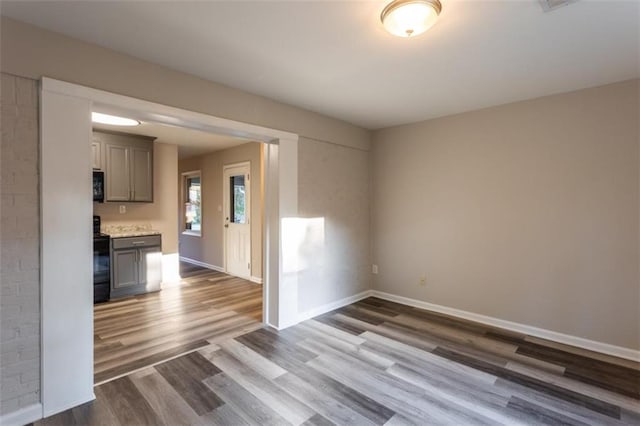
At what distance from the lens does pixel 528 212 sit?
10.8 feet

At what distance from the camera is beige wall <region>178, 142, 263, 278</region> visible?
539 centimetres

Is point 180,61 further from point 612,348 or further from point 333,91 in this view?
point 612,348

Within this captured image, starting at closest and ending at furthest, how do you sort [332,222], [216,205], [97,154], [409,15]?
[409,15]
[332,222]
[97,154]
[216,205]

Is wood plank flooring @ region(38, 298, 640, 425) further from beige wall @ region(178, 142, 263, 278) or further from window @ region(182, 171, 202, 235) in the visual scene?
window @ region(182, 171, 202, 235)

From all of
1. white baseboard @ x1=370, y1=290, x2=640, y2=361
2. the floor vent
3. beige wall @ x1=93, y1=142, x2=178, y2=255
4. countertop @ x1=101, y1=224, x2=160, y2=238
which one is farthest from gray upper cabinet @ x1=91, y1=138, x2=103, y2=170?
the floor vent

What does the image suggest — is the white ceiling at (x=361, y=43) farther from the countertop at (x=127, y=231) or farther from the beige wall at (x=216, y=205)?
the countertop at (x=127, y=231)

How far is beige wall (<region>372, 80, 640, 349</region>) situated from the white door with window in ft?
8.64

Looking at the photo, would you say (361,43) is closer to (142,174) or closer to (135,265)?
(142,174)

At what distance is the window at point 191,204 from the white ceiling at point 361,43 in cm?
465

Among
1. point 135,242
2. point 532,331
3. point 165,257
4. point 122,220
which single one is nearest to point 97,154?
point 122,220

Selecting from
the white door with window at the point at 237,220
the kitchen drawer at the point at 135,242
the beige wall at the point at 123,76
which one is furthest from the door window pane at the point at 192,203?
the beige wall at the point at 123,76

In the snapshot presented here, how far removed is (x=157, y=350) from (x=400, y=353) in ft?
7.57

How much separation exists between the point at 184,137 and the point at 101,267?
229 centimetres

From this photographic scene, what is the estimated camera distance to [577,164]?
302 centimetres
